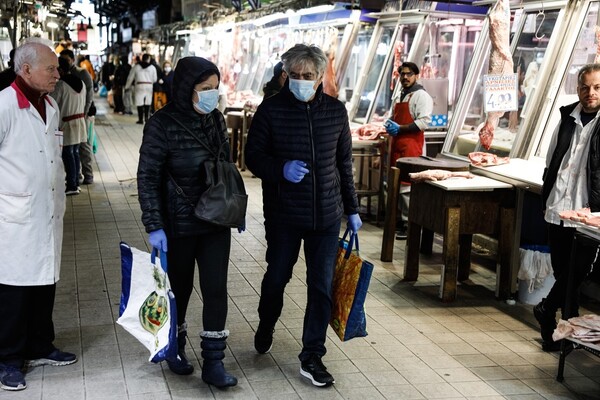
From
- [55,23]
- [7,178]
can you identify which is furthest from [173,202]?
[55,23]

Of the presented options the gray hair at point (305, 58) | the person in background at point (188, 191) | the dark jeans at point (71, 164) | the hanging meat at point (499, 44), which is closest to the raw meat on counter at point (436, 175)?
the hanging meat at point (499, 44)

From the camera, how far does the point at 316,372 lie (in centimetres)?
495

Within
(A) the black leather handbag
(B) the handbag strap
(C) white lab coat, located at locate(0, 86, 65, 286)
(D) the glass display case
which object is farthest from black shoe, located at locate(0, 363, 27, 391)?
(D) the glass display case

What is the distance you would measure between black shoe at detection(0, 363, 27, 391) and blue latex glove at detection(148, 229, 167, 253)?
119 cm

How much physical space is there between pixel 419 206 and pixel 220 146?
306 cm

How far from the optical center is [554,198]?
579 centimetres

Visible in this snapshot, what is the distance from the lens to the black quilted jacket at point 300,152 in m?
4.82

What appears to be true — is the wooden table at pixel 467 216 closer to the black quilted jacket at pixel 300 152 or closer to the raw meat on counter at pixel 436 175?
the raw meat on counter at pixel 436 175

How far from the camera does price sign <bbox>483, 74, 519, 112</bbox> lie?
7555 mm

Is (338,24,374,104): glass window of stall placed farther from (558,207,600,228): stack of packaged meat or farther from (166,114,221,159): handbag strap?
(166,114,221,159): handbag strap

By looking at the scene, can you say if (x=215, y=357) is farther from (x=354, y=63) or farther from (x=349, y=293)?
(x=354, y=63)

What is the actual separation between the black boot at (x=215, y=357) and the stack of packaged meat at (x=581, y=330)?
6.81 ft

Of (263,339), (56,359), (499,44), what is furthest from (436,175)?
(56,359)

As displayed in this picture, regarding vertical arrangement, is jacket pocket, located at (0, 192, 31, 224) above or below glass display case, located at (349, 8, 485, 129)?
below
